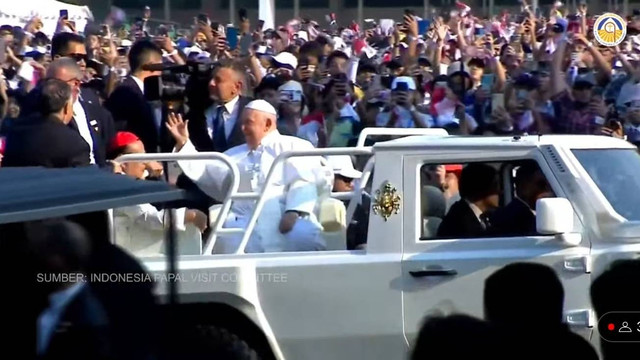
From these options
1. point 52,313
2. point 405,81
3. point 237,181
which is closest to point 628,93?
point 405,81

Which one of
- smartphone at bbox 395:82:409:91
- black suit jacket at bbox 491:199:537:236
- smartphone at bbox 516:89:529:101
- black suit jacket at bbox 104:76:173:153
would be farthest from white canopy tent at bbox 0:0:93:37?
black suit jacket at bbox 491:199:537:236

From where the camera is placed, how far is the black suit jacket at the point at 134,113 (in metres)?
9.92

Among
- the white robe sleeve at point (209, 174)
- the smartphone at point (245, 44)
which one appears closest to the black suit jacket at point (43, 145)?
the white robe sleeve at point (209, 174)

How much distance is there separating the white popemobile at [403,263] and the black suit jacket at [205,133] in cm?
215

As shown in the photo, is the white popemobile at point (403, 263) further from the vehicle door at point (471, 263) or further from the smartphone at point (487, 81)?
the smartphone at point (487, 81)

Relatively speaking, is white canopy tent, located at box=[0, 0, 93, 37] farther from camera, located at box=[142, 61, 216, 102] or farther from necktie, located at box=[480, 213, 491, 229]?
necktie, located at box=[480, 213, 491, 229]

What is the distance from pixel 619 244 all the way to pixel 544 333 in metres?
Result: 2.91

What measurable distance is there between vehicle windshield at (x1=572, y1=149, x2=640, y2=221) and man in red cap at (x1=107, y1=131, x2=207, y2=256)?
2055 mm

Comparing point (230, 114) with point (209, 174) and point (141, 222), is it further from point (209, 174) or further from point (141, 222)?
point (141, 222)

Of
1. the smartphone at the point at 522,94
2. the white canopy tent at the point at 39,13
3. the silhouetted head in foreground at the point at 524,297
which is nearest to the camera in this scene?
the silhouetted head in foreground at the point at 524,297

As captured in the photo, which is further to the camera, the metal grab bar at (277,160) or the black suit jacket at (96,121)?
the black suit jacket at (96,121)

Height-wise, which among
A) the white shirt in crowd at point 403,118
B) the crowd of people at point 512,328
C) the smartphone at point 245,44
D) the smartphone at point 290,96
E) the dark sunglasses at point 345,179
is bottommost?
the white shirt in crowd at point 403,118

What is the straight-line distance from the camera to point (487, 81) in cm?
1428

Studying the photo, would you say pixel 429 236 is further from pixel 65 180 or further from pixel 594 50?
pixel 594 50
